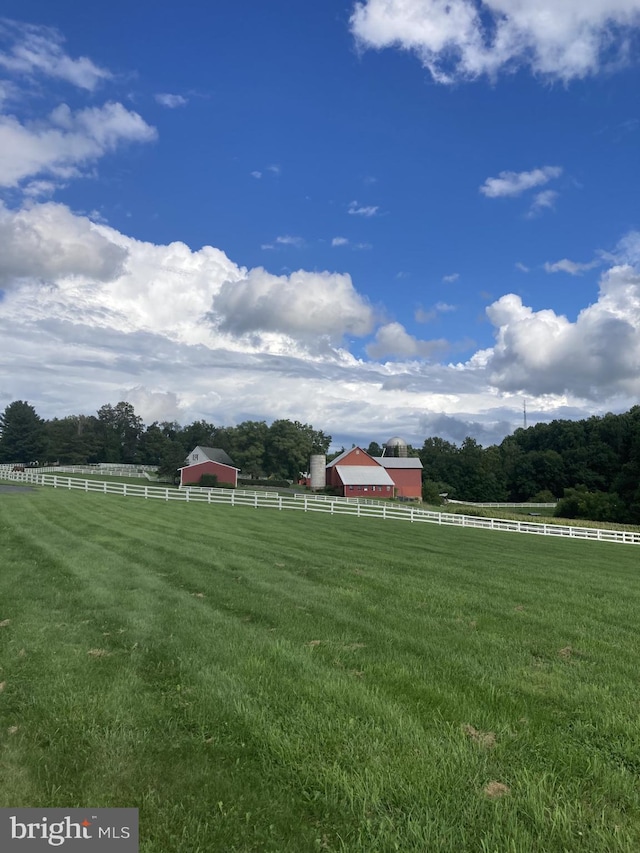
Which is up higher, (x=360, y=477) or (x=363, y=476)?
(x=363, y=476)

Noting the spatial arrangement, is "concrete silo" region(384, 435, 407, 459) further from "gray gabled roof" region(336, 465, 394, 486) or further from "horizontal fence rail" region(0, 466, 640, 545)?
"horizontal fence rail" region(0, 466, 640, 545)

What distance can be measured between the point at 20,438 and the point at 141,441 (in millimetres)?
29000

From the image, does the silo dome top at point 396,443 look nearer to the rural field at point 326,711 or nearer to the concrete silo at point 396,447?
the concrete silo at point 396,447

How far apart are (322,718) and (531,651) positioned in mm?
3102

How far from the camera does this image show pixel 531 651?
6.25 m

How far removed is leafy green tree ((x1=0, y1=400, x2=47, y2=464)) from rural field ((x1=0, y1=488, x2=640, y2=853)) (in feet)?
337

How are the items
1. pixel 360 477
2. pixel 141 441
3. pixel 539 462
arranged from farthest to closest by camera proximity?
pixel 141 441
pixel 539 462
pixel 360 477

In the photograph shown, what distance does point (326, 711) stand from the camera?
14.8 feet

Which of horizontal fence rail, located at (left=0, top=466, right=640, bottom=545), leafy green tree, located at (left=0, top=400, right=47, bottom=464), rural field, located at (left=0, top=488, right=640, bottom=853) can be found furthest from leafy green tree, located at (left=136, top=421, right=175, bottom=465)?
rural field, located at (left=0, top=488, right=640, bottom=853)

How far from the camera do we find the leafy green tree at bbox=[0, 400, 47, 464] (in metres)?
99.7

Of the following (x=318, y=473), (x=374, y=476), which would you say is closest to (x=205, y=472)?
(x=318, y=473)

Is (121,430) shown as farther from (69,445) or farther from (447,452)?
(447,452)

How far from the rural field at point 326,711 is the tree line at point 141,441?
72446mm

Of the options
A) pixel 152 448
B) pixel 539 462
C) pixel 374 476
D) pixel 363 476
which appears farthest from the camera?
pixel 152 448
